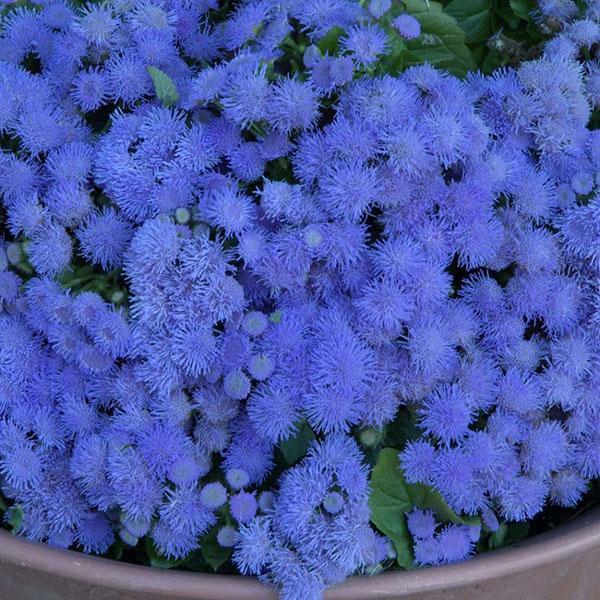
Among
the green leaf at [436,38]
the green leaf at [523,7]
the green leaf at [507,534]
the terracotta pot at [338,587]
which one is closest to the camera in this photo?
Answer: the terracotta pot at [338,587]

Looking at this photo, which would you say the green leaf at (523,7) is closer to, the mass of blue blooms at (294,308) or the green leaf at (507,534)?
the mass of blue blooms at (294,308)

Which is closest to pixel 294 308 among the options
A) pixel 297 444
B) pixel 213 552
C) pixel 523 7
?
pixel 297 444

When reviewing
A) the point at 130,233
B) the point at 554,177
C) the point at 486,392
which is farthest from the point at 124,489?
the point at 554,177

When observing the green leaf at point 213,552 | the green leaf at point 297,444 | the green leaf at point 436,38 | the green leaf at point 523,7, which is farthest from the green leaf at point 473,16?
the green leaf at point 213,552

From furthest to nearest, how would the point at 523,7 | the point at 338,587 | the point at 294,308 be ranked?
the point at 523,7
the point at 294,308
the point at 338,587

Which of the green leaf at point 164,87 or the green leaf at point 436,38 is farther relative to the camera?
the green leaf at point 436,38

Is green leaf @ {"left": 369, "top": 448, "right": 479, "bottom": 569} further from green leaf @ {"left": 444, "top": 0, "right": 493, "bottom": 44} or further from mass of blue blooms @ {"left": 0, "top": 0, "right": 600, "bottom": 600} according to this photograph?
green leaf @ {"left": 444, "top": 0, "right": 493, "bottom": 44}

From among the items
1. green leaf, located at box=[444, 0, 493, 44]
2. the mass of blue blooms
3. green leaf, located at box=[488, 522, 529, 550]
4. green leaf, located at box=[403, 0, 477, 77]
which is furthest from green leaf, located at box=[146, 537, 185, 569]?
green leaf, located at box=[444, 0, 493, 44]

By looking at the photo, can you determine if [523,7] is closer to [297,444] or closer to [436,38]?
[436,38]
